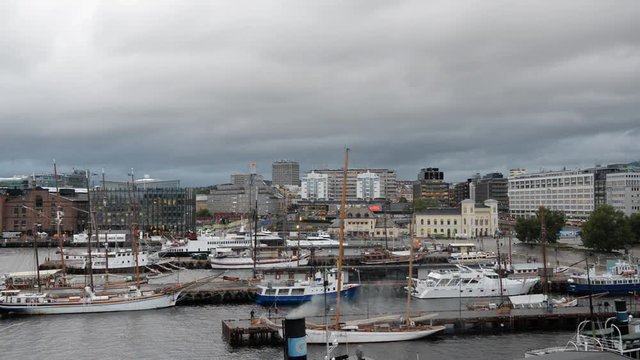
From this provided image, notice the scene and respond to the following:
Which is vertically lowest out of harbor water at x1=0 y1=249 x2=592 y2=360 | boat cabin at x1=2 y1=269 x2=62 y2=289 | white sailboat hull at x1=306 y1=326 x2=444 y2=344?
harbor water at x1=0 y1=249 x2=592 y2=360

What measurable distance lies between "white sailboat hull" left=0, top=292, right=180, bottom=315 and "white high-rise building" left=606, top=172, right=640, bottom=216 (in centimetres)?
11004

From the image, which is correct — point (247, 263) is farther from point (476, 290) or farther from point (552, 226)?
point (552, 226)

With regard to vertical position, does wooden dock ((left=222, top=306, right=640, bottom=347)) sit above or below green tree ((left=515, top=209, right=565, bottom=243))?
below

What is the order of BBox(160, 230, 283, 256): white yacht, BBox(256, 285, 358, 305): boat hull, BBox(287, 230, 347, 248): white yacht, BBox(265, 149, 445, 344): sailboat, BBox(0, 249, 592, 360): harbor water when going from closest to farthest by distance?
1. BBox(0, 249, 592, 360): harbor water
2. BBox(265, 149, 445, 344): sailboat
3. BBox(256, 285, 358, 305): boat hull
4. BBox(160, 230, 283, 256): white yacht
5. BBox(287, 230, 347, 248): white yacht

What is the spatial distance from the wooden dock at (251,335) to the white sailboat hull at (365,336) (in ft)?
8.00

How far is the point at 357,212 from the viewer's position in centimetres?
12862

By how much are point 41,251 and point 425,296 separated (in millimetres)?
69670

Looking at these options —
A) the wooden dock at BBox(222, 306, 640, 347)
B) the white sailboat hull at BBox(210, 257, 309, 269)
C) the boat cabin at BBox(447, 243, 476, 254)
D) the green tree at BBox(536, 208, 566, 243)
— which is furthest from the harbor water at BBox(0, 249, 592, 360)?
the green tree at BBox(536, 208, 566, 243)

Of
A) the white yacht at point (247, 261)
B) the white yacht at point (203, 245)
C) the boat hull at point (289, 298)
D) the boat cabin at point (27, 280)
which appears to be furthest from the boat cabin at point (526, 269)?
the boat cabin at point (27, 280)

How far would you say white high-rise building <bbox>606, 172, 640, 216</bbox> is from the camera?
133 m

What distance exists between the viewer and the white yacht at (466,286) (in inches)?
2051

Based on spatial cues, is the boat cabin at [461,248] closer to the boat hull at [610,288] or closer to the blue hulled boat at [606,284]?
the blue hulled boat at [606,284]

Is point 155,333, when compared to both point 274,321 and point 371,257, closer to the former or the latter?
point 274,321

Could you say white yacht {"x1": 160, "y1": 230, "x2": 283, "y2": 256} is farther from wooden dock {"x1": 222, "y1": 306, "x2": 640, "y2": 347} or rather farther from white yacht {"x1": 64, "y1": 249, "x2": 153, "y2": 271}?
wooden dock {"x1": 222, "y1": 306, "x2": 640, "y2": 347}
